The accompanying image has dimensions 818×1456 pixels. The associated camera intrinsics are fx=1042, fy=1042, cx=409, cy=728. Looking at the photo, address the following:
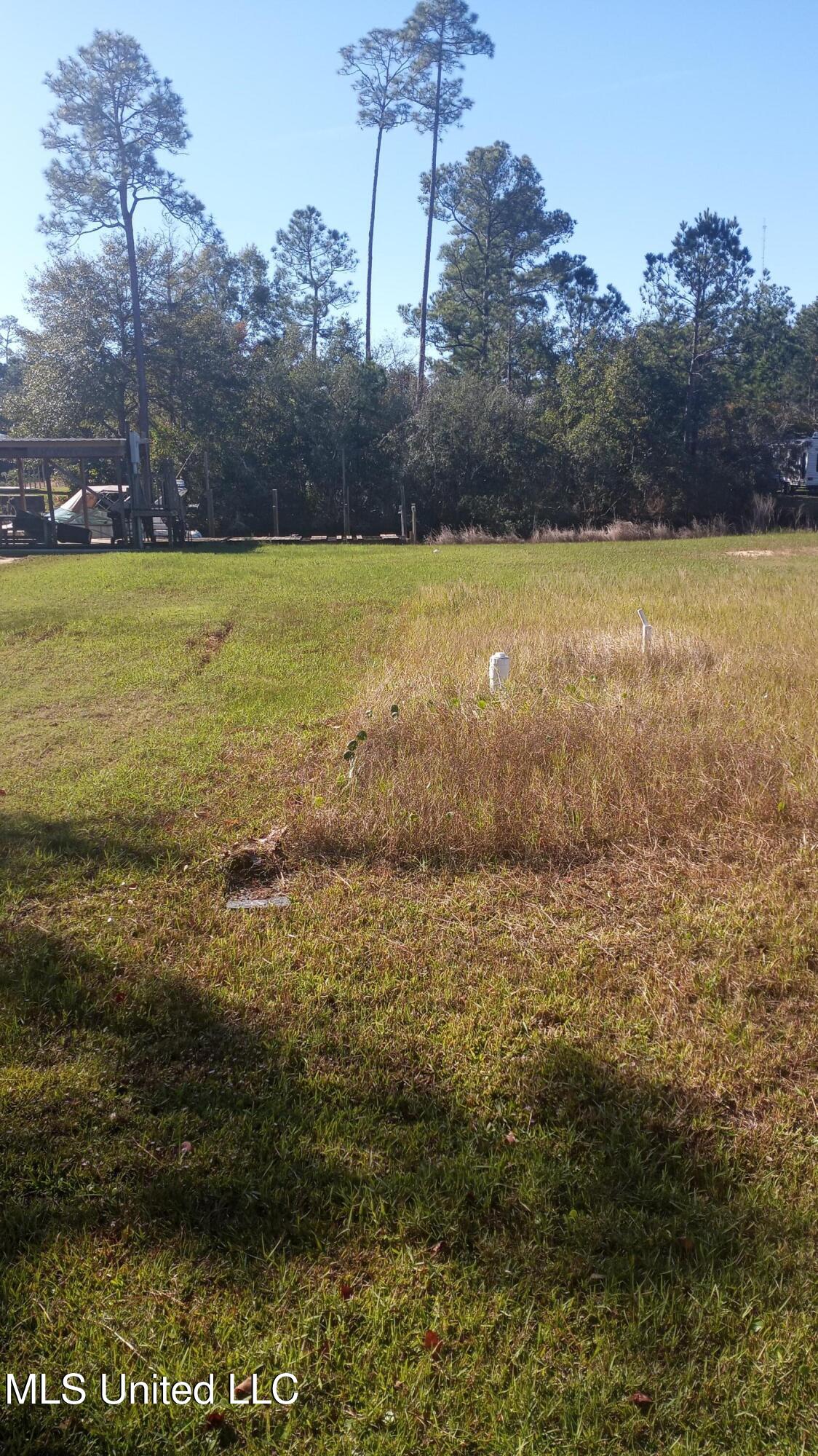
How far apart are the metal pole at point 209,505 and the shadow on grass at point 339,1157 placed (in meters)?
24.5

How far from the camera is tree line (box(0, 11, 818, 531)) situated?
2698cm

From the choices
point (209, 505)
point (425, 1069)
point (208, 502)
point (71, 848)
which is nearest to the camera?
point (425, 1069)

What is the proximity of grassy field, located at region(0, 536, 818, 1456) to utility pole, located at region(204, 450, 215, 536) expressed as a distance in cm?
2052

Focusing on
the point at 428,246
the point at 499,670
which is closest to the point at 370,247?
the point at 428,246

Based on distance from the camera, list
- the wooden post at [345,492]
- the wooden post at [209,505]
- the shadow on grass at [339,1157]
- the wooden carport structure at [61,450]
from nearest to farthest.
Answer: the shadow on grass at [339,1157]
the wooden carport structure at [61,450]
the wooden post at [209,505]
the wooden post at [345,492]

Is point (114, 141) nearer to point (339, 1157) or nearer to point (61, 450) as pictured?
point (61, 450)

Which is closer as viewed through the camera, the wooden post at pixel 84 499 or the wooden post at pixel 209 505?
the wooden post at pixel 84 499

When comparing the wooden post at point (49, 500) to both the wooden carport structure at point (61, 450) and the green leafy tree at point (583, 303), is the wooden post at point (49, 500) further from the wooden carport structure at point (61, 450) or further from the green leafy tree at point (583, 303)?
the green leafy tree at point (583, 303)

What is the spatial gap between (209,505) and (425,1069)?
2523 centimetres

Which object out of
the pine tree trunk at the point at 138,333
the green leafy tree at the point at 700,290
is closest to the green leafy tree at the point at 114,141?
the pine tree trunk at the point at 138,333

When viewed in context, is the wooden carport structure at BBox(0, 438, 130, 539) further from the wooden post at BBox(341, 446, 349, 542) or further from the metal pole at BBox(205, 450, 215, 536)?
the wooden post at BBox(341, 446, 349, 542)

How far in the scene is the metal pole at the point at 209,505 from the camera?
87.4ft

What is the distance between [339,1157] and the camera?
2.78 metres

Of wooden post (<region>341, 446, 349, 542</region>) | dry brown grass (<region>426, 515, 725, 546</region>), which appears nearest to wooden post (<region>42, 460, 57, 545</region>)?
wooden post (<region>341, 446, 349, 542</region>)
